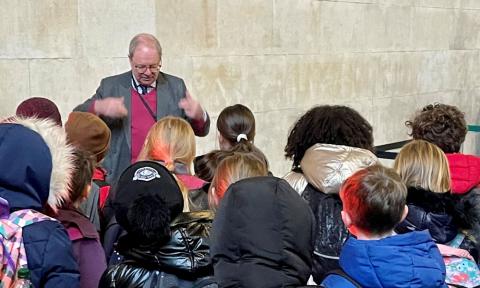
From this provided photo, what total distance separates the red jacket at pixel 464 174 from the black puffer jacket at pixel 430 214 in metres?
0.24

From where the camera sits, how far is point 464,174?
399 cm

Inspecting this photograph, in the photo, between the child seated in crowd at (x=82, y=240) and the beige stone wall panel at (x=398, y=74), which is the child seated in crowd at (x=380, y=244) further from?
the beige stone wall panel at (x=398, y=74)

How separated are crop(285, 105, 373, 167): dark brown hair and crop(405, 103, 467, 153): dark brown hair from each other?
62 cm

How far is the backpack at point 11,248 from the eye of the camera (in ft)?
8.23

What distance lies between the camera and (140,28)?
23.0ft

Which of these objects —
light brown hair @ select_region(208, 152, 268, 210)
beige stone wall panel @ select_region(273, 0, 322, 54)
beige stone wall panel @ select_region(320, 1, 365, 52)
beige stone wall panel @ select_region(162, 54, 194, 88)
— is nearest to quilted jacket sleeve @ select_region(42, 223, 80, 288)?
light brown hair @ select_region(208, 152, 268, 210)

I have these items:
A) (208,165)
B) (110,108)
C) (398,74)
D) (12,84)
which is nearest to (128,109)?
(110,108)

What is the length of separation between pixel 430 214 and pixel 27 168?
1.94m

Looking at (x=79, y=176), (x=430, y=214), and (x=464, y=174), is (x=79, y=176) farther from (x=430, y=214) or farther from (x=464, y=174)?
(x=464, y=174)

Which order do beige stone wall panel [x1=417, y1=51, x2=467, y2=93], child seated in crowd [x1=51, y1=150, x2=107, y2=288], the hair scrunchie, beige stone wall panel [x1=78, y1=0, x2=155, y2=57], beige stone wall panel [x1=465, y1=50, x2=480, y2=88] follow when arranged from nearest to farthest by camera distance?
child seated in crowd [x1=51, y1=150, x2=107, y2=288] → the hair scrunchie → beige stone wall panel [x1=78, y1=0, x2=155, y2=57] → beige stone wall panel [x1=417, y1=51, x2=467, y2=93] → beige stone wall panel [x1=465, y1=50, x2=480, y2=88]

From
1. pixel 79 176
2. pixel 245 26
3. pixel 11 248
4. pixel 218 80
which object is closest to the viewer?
pixel 11 248

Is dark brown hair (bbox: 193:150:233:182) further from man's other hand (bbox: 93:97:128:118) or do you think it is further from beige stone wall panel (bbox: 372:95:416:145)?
beige stone wall panel (bbox: 372:95:416:145)

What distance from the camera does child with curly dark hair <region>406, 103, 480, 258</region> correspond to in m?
3.70

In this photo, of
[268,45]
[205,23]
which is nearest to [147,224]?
[205,23]
